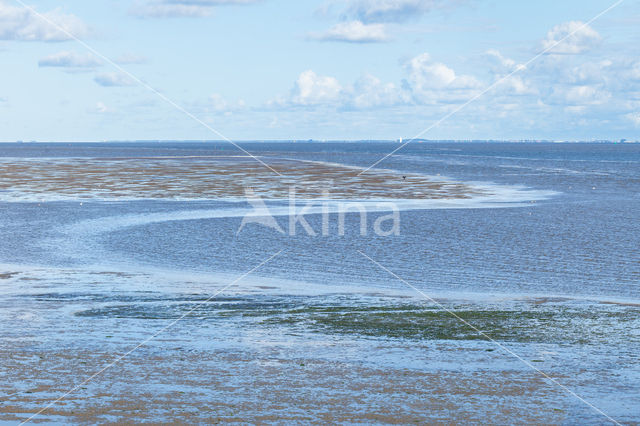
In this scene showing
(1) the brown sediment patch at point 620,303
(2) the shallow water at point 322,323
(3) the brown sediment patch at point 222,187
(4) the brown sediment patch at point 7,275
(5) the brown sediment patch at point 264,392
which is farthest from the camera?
(3) the brown sediment patch at point 222,187

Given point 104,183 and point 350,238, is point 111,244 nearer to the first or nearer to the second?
point 350,238

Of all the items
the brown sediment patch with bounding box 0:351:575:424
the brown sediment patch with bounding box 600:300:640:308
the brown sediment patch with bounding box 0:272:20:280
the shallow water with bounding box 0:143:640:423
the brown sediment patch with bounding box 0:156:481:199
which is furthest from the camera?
the brown sediment patch with bounding box 0:156:481:199

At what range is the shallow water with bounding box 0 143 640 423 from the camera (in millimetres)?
10711

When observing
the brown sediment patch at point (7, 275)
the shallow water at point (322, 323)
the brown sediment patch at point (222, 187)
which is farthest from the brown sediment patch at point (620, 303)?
the brown sediment patch at point (222, 187)

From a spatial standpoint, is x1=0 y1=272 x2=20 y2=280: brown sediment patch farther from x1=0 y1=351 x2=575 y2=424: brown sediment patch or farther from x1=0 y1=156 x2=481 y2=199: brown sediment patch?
x1=0 y1=156 x2=481 y2=199: brown sediment patch

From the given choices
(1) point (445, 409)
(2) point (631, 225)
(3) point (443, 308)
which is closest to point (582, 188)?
(2) point (631, 225)

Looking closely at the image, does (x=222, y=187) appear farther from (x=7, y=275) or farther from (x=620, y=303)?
(x=620, y=303)

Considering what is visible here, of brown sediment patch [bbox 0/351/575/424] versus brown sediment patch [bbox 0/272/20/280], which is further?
brown sediment patch [bbox 0/272/20/280]

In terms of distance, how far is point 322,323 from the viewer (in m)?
15.6

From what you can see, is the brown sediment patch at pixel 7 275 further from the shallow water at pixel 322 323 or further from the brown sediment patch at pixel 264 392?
the brown sediment patch at pixel 264 392

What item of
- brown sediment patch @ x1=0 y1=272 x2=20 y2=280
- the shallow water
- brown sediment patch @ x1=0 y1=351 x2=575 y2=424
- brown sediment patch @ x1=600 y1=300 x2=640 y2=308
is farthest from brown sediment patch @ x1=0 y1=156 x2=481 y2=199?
brown sediment patch @ x1=0 y1=351 x2=575 y2=424

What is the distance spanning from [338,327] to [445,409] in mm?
5014

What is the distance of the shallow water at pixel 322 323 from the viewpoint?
10.7 m

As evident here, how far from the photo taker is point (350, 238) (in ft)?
99.5
